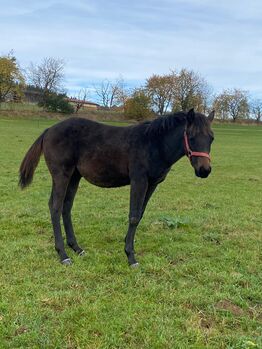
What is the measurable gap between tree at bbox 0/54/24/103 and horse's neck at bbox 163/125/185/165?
221 ft

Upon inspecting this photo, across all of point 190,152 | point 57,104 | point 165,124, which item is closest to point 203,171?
point 190,152

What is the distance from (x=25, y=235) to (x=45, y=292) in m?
2.37

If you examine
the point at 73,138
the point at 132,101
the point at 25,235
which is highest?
the point at 132,101

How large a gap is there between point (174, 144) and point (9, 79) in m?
68.7

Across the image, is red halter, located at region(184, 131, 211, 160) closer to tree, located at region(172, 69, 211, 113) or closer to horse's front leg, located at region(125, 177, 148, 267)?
horse's front leg, located at region(125, 177, 148, 267)

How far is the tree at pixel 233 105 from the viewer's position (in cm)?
9869

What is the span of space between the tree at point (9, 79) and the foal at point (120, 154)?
66.5 metres

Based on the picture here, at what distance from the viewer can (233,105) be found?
3944 inches

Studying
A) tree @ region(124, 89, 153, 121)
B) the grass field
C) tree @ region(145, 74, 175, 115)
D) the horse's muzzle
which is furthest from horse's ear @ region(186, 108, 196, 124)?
tree @ region(145, 74, 175, 115)

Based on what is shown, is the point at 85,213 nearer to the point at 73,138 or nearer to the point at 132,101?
the point at 73,138

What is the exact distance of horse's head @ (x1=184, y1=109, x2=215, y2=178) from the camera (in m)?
4.78

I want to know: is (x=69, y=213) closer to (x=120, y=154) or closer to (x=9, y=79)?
(x=120, y=154)

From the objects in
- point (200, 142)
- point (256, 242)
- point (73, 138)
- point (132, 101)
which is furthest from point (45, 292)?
point (132, 101)

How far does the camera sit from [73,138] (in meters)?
5.51
